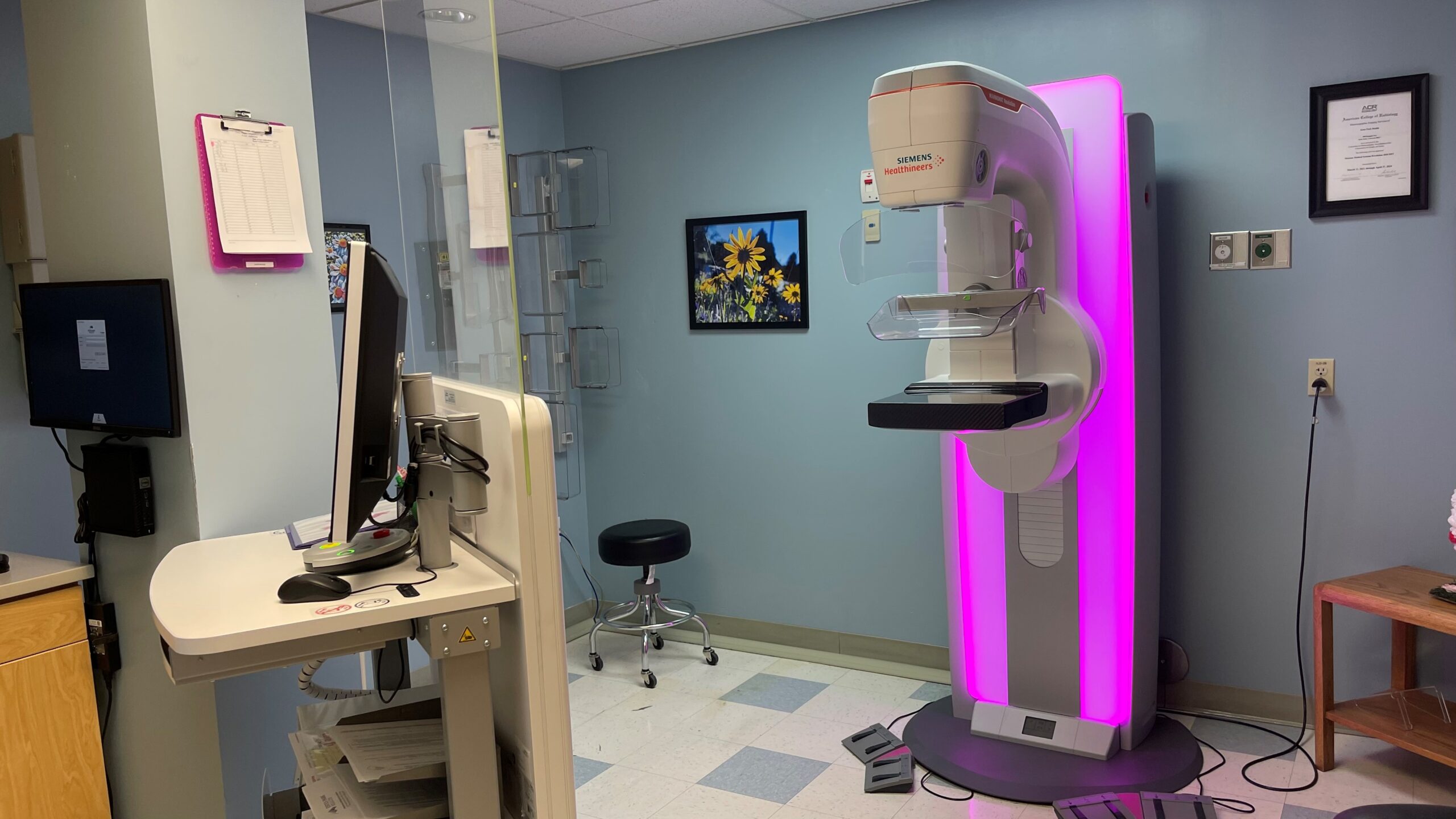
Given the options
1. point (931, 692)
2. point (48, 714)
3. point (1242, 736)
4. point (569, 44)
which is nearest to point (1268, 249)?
point (1242, 736)

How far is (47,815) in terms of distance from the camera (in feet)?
8.12

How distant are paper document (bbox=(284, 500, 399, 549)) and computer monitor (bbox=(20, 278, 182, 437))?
1.18 feet

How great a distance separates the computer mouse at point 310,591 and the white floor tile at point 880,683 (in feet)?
7.89

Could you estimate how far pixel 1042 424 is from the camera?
2.68 m

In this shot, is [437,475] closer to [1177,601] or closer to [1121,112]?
[1121,112]

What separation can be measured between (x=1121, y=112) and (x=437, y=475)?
2153mm

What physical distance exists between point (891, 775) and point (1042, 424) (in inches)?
45.0

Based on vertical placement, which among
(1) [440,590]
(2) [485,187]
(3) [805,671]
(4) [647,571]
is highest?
(2) [485,187]

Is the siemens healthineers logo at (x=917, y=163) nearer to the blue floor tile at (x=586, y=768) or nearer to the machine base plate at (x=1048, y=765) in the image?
the machine base plate at (x=1048, y=765)

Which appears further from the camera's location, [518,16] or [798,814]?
[518,16]

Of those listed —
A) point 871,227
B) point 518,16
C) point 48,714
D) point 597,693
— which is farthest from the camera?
point 597,693

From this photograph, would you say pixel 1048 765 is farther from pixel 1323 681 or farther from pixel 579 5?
pixel 579 5

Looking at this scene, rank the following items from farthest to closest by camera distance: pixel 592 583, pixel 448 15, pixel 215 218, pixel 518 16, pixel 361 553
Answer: pixel 592 583 < pixel 518 16 < pixel 215 218 < pixel 448 15 < pixel 361 553

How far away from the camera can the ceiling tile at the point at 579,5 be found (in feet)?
11.2
